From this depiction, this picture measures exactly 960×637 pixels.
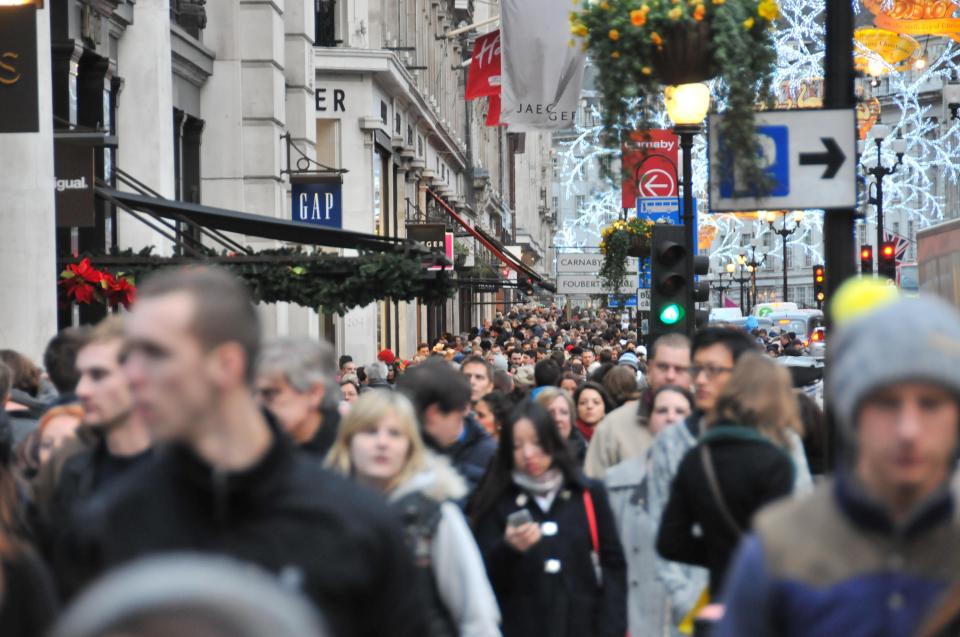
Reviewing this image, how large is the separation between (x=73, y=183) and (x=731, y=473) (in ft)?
37.1

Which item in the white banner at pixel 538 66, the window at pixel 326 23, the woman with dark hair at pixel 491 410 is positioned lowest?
the woman with dark hair at pixel 491 410

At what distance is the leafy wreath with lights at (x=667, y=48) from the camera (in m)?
10.2

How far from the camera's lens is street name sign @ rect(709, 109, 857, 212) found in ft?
26.5

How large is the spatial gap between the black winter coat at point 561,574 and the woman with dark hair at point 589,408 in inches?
182

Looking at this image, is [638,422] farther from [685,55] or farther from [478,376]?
[478,376]

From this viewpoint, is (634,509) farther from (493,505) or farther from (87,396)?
(87,396)

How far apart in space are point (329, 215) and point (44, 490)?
21.9 m

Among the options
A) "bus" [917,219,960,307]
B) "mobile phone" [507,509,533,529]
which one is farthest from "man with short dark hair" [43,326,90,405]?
"bus" [917,219,960,307]

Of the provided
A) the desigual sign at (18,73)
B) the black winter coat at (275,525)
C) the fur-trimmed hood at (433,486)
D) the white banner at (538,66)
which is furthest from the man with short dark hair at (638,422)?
the white banner at (538,66)

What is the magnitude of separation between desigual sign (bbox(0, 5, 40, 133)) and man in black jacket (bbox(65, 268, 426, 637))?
36.7 feet

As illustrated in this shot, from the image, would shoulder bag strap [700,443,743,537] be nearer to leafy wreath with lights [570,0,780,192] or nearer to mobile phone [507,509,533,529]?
mobile phone [507,509,533,529]

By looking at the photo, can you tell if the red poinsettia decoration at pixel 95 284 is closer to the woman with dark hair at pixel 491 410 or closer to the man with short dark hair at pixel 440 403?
the woman with dark hair at pixel 491 410

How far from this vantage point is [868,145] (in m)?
77.1

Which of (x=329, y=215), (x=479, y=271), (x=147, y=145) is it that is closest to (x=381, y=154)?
(x=479, y=271)
